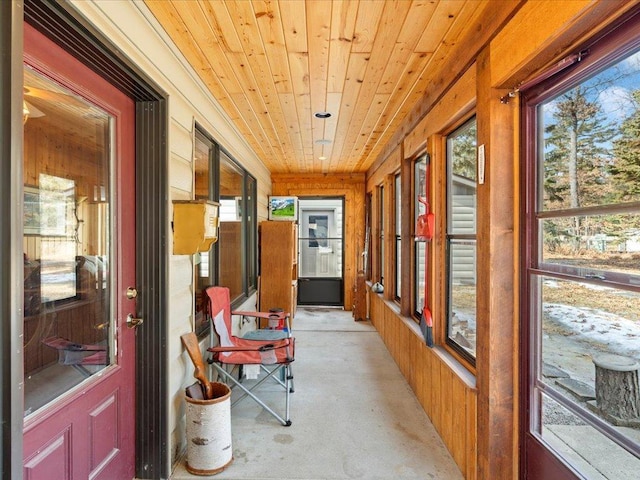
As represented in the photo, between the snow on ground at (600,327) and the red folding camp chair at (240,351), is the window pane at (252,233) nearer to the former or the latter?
the red folding camp chair at (240,351)

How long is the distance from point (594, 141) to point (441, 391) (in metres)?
1.78

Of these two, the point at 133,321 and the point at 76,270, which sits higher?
the point at 76,270

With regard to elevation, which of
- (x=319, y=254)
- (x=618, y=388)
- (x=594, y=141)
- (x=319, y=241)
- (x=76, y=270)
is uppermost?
(x=594, y=141)

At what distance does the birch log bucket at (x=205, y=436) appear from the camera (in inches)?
83.0

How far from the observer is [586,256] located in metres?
1.36

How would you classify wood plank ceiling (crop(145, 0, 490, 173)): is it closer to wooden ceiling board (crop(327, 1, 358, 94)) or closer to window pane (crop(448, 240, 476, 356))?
wooden ceiling board (crop(327, 1, 358, 94))

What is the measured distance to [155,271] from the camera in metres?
2.01

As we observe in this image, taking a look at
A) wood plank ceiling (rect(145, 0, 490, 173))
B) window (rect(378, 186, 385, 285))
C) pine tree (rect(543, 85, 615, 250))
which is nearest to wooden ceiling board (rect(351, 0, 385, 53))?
wood plank ceiling (rect(145, 0, 490, 173))

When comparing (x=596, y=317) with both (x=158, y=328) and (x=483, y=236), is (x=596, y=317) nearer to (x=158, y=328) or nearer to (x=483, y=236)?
A: (x=483, y=236)

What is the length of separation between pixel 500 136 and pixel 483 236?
0.49 meters

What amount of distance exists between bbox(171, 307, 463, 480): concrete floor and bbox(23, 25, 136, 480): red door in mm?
723

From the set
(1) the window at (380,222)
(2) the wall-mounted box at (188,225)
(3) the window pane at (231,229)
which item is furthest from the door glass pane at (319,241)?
(2) the wall-mounted box at (188,225)

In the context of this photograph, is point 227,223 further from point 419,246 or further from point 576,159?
point 576,159

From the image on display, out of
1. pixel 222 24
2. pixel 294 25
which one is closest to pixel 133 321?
pixel 222 24
